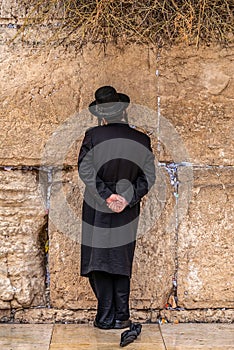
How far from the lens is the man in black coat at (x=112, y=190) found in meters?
4.46

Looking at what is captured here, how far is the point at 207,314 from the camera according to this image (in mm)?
4961

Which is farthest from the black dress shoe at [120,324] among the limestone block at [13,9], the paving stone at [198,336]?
the limestone block at [13,9]

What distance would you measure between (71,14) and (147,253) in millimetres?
1743

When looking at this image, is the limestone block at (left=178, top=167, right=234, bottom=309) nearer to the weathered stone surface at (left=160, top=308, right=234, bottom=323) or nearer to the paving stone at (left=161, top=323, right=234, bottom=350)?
the weathered stone surface at (left=160, top=308, right=234, bottom=323)

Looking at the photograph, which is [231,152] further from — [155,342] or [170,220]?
[155,342]

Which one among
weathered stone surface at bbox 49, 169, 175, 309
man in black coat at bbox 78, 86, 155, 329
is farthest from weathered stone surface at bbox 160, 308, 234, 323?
man in black coat at bbox 78, 86, 155, 329

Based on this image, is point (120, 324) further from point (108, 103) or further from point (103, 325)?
point (108, 103)

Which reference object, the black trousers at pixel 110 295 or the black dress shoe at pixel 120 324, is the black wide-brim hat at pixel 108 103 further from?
the black dress shoe at pixel 120 324

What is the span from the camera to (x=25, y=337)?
15.0 ft

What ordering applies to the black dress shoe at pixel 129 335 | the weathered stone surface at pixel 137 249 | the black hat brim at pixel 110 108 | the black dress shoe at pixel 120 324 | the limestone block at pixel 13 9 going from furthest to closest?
1. the weathered stone surface at pixel 137 249
2. the limestone block at pixel 13 9
3. the black dress shoe at pixel 120 324
4. the black hat brim at pixel 110 108
5. the black dress shoe at pixel 129 335

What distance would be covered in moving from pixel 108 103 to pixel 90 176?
19.2 inches

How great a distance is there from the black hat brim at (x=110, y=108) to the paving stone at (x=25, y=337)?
1.51m

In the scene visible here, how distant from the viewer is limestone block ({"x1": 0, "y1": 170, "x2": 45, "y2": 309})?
15.8 feet

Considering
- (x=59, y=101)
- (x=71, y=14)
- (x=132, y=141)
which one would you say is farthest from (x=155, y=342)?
(x=71, y=14)
